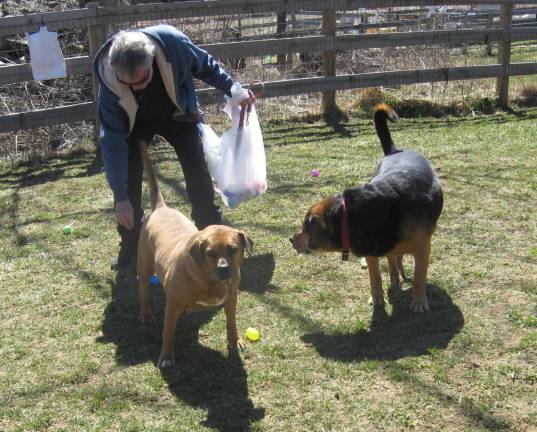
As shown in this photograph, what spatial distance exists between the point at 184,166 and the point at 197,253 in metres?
1.65

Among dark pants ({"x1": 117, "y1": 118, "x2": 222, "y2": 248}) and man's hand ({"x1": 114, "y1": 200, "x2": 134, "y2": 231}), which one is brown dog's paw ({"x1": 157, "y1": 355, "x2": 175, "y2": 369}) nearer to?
man's hand ({"x1": 114, "y1": 200, "x2": 134, "y2": 231})

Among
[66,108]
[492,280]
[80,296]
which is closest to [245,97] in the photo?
[80,296]

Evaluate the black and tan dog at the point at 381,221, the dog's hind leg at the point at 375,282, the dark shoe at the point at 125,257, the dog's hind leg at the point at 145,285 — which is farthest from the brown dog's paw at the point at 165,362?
the dark shoe at the point at 125,257

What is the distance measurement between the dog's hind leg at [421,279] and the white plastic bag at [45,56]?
5.54m

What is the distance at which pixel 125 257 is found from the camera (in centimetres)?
511

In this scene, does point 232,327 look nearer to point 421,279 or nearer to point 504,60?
point 421,279

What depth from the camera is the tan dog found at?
3.43 m

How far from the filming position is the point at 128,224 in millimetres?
4234

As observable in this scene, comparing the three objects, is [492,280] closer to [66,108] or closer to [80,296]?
[80,296]

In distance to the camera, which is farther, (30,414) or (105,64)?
(105,64)

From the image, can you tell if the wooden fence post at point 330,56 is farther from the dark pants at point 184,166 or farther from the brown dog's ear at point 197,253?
the brown dog's ear at point 197,253

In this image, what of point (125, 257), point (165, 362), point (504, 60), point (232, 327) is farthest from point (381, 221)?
point (504, 60)

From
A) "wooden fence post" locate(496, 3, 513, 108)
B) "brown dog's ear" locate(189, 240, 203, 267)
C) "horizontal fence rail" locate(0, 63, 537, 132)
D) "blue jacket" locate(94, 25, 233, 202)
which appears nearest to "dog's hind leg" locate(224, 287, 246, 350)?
"brown dog's ear" locate(189, 240, 203, 267)

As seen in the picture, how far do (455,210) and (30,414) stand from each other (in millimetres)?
4050
